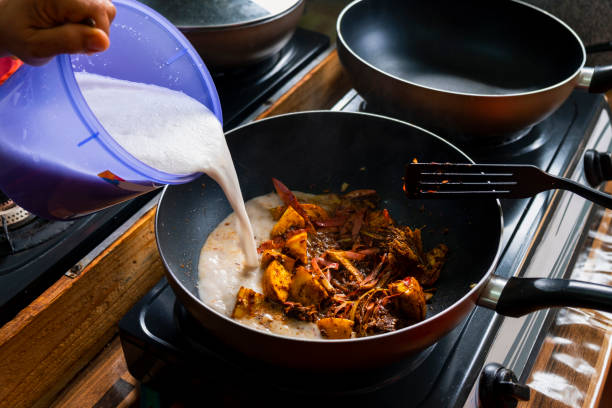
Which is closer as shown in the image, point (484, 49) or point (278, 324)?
point (278, 324)

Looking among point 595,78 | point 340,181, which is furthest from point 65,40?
point 595,78

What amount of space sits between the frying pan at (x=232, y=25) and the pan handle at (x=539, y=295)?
763 mm

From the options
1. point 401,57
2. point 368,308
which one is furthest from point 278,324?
point 401,57

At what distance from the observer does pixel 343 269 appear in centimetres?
102

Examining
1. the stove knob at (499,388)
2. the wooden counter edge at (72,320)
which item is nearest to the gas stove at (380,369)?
the stove knob at (499,388)

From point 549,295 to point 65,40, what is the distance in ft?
2.11

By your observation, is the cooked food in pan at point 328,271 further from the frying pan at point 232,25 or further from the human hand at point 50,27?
the human hand at point 50,27

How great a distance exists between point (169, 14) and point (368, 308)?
0.80 meters

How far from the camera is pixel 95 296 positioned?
98 centimetres

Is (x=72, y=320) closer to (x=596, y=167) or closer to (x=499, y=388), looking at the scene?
(x=499, y=388)

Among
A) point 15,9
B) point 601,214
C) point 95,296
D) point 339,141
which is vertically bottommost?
point 601,214

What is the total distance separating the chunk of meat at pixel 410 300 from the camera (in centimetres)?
86

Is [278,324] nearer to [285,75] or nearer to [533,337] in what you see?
[533,337]

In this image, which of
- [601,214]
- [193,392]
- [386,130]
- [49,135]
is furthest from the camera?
[601,214]
